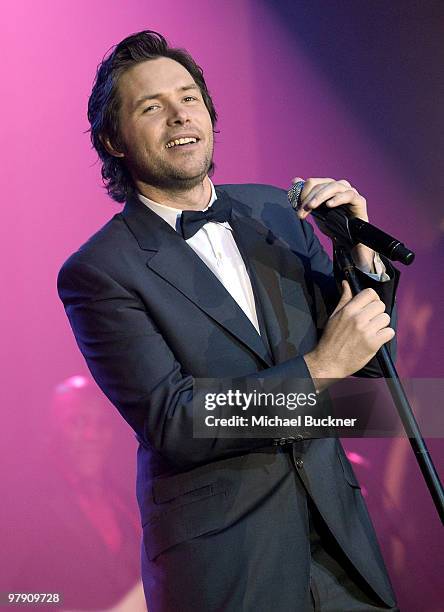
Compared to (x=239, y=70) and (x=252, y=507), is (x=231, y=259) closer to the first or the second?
(x=252, y=507)

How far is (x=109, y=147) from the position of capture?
7.07 feet

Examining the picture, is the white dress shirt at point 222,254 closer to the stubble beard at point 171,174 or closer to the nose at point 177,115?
the stubble beard at point 171,174

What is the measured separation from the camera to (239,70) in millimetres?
3014

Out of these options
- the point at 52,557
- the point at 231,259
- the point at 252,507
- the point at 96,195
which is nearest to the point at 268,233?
the point at 231,259

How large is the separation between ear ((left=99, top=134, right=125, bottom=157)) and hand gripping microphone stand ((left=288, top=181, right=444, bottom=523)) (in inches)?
24.3

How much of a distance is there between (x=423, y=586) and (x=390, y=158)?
169 centimetres

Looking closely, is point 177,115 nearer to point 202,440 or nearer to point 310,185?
point 310,185

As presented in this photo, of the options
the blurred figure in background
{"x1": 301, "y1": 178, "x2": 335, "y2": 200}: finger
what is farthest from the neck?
the blurred figure in background

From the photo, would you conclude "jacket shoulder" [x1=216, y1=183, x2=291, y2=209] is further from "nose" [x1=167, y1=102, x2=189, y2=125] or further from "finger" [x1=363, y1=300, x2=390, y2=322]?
"finger" [x1=363, y1=300, x2=390, y2=322]

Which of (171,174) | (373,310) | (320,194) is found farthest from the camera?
(171,174)

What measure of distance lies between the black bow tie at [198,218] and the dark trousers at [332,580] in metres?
0.66

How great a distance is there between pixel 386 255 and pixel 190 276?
0.54m

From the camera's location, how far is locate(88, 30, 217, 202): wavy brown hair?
6.83ft

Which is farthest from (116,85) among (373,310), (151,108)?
(373,310)
